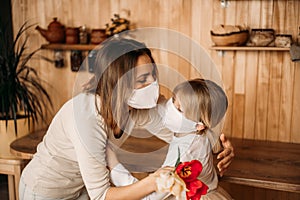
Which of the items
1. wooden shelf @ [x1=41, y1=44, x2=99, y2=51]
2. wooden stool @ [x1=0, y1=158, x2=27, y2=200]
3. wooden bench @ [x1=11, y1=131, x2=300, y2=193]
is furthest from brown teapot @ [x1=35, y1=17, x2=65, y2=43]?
wooden stool @ [x1=0, y1=158, x2=27, y2=200]

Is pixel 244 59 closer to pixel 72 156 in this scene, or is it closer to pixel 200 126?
pixel 200 126

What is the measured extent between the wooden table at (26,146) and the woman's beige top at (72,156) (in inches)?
18.9

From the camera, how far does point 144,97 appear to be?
1661 millimetres

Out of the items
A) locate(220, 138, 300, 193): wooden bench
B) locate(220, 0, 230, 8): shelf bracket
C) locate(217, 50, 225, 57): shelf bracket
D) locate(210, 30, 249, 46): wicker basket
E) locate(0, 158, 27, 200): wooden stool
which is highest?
locate(220, 0, 230, 8): shelf bracket

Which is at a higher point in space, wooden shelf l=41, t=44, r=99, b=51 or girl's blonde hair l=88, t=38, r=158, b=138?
wooden shelf l=41, t=44, r=99, b=51

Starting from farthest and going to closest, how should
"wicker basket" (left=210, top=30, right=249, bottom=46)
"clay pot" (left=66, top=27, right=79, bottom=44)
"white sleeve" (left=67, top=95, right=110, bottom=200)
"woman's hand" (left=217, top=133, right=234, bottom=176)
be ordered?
1. "clay pot" (left=66, top=27, right=79, bottom=44)
2. "wicker basket" (left=210, top=30, right=249, bottom=46)
3. "woman's hand" (left=217, top=133, right=234, bottom=176)
4. "white sleeve" (left=67, top=95, right=110, bottom=200)

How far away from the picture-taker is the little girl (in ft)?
5.22

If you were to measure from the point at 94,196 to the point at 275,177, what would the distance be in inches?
33.6

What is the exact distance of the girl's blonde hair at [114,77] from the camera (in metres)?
1.48

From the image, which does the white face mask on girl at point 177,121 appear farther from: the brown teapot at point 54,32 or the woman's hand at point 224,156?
the brown teapot at point 54,32

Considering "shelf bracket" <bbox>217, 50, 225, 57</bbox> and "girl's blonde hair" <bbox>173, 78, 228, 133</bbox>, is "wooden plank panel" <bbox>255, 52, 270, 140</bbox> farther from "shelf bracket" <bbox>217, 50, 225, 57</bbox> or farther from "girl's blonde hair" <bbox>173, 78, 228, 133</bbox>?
"girl's blonde hair" <bbox>173, 78, 228, 133</bbox>

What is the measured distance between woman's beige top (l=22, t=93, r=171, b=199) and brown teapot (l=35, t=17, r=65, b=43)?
141cm

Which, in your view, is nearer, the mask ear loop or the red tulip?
the red tulip

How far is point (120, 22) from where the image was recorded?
277 centimetres
